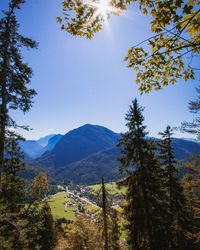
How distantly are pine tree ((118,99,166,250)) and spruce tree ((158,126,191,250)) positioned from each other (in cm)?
184

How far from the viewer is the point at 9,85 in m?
10.7

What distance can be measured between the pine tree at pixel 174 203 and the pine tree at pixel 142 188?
1.87 metres

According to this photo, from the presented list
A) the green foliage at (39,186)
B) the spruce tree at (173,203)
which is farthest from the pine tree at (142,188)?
the green foliage at (39,186)

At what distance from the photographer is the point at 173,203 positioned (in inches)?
768

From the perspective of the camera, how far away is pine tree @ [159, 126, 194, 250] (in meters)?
18.2

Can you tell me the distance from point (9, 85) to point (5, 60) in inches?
50.3

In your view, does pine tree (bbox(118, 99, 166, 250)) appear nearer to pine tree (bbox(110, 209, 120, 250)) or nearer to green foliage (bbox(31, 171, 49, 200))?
pine tree (bbox(110, 209, 120, 250))

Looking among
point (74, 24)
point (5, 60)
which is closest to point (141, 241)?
point (5, 60)

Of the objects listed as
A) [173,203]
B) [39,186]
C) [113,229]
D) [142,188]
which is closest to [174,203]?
[173,203]

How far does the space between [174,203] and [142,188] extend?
6.20m

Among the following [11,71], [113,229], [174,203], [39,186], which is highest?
[11,71]

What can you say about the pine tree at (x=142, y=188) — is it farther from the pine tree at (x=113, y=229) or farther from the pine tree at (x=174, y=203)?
the pine tree at (x=113, y=229)

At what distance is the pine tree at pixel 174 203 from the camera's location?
18.2 m

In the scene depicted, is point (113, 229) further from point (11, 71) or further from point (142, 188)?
point (11, 71)
